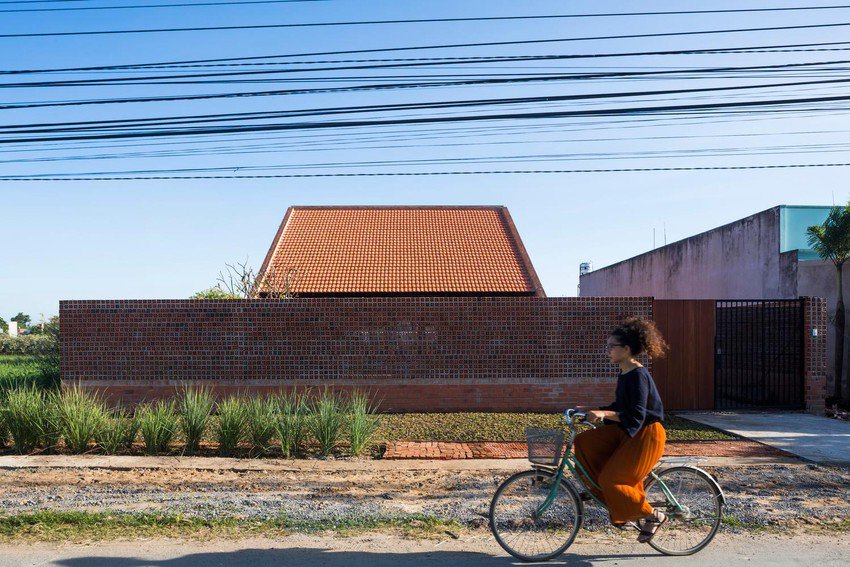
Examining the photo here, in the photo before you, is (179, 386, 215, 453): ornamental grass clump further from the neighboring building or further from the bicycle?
the neighboring building

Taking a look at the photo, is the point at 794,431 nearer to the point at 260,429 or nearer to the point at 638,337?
the point at 638,337

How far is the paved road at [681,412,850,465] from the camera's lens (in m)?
8.52

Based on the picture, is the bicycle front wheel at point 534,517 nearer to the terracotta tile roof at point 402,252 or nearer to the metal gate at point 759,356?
the metal gate at point 759,356

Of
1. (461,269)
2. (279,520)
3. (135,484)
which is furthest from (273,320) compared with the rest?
(461,269)

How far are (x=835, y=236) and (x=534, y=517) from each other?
1102 centimetres

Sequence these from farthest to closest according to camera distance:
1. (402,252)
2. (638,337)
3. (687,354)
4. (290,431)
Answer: (402,252) < (687,354) < (290,431) < (638,337)

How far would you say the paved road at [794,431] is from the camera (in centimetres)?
852

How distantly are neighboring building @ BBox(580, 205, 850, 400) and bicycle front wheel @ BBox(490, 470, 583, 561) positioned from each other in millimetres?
11459

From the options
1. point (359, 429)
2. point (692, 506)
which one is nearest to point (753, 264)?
point (359, 429)

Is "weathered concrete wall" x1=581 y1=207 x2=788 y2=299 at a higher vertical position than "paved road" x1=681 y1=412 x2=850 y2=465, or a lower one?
higher

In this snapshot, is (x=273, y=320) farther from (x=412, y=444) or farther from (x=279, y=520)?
(x=279, y=520)

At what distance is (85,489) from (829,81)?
1175 cm

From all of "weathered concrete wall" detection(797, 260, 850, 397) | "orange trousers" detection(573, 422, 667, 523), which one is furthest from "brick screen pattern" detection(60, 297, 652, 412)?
"orange trousers" detection(573, 422, 667, 523)

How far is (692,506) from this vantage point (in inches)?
192
